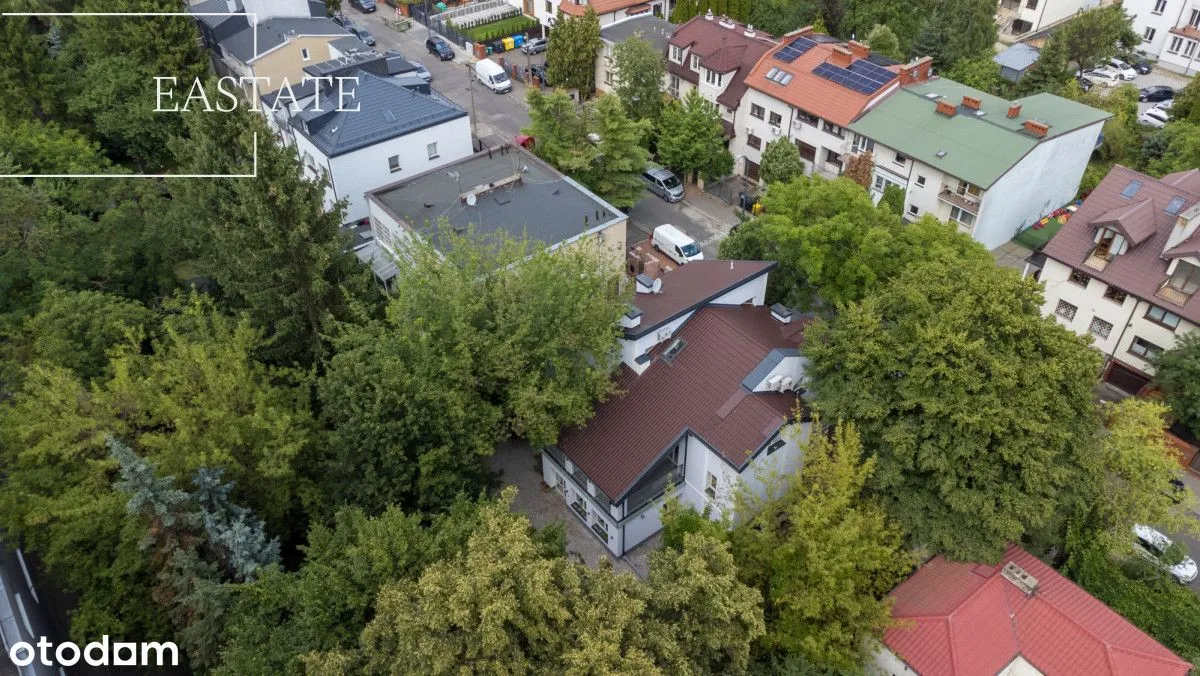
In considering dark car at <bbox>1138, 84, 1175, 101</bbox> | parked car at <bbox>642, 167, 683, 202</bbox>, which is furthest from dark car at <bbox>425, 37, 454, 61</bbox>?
dark car at <bbox>1138, 84, 1175, 101</bbox>

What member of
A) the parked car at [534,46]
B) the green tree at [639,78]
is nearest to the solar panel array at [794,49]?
the green tree at [639,78]

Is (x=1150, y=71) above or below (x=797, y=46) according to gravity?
below

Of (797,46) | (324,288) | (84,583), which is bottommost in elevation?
(84,583)

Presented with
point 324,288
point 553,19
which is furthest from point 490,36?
point 324,288

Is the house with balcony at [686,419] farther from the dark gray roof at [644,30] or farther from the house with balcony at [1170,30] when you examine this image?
the house with balcony at [1170,30]

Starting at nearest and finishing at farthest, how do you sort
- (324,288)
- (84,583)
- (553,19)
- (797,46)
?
(84,583), (324,288), (797,46), (553,19)

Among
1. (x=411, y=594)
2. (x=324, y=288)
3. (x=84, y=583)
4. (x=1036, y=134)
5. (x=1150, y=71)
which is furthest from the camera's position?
(x=1150, y=71)

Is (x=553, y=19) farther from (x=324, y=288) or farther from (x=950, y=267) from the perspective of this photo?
(x=950, y=267)
